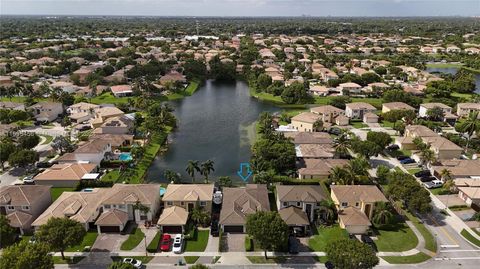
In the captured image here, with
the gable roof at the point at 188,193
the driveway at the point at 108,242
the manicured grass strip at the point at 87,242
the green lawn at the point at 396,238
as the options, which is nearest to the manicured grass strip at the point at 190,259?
the driveway at the point at 108,242

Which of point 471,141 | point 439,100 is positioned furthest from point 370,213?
point 439,100

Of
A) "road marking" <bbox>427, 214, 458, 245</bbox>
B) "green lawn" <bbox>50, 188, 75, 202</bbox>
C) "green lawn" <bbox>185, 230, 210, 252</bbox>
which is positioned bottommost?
"green lawn" <bbox>50, 188, 75, 202</bbox>

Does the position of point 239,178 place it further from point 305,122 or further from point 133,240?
point 305,122

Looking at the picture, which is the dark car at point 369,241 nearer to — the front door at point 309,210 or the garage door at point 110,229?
the front door at point 309,210

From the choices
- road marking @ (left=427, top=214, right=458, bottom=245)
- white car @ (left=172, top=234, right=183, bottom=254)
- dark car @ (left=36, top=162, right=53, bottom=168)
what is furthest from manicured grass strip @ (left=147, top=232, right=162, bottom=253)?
road marking @ (left=427, top=214, right=458, bottom=245)

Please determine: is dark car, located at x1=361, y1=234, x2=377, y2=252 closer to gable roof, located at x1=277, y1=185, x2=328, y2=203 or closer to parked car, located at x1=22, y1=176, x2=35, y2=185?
gable roof, located at x1=277, y1=185, x2=328, y2=203
